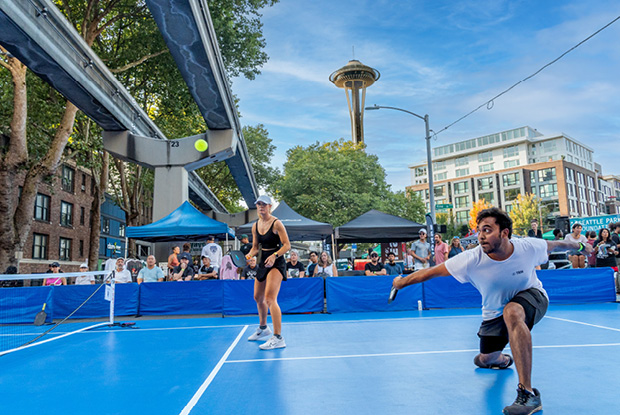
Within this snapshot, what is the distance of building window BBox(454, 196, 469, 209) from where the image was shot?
308 feet

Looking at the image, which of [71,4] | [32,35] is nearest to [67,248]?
[71,4]

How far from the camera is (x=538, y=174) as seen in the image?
84688 mm

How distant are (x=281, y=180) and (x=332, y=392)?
124 feet

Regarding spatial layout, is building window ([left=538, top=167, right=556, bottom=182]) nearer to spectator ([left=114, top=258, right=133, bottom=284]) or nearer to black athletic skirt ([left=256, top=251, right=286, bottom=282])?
spectator ([left=114, top=258, right=133, bottom=284])

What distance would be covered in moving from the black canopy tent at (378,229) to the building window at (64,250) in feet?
94.5

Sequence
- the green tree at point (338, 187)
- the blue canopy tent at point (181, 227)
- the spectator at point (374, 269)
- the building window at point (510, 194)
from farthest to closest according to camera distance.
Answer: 1. the building window at point (510, 194)
2. the green tree at point (338, 187)
3. the blue canopy tent at point (181, 227)
4. the spectator at point (374, 269)

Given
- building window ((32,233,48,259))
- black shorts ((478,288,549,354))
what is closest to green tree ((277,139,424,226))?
building window ((32,233,48,259))

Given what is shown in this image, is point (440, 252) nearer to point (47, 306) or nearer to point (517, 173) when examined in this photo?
point (47, 306)

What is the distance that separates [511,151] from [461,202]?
13.7 metres

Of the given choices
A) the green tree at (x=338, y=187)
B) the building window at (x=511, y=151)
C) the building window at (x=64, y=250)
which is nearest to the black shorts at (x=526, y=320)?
the green tree at (x=338, y=187)

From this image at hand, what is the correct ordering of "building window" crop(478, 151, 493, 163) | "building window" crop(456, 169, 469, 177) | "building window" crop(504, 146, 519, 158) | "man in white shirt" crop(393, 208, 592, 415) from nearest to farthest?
"man in white shirt" crop(393, 208, 592, 415) → "building window" crop(504, 146, 519, 158) → "building window" crop(478, 151, 493, 163) → "building window" crop(456, 169, 469, 177)

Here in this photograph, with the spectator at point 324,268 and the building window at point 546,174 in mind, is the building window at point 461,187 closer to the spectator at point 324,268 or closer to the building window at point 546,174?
the building window at point 546,174

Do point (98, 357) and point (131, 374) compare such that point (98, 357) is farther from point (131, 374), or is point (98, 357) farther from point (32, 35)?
point (32, 35)

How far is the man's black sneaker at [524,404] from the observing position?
3.41 meters
